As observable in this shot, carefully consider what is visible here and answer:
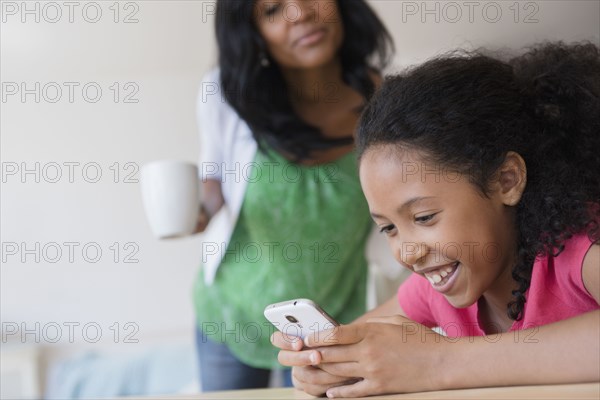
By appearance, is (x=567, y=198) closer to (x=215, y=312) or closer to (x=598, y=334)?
(x=598, y=334)

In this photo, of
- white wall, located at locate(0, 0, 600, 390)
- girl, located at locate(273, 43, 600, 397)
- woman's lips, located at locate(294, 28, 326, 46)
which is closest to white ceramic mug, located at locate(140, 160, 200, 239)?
woman's lips, located at locate(294, 28, 326, 46)

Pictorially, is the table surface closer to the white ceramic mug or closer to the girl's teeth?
the girl's teeth

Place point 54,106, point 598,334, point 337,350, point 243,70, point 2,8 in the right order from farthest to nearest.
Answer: point 54,106 < point 2,8 < point 243,70 < point 337,350 < point 598,334

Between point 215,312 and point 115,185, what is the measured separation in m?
1.41

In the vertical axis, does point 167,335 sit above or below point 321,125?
below

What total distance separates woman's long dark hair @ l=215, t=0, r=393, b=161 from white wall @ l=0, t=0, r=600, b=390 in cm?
51

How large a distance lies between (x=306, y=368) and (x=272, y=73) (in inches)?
30.8

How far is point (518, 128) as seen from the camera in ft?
2.74

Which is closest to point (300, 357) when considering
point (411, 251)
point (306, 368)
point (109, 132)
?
point (306, 368)

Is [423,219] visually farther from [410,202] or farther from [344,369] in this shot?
[344,369]

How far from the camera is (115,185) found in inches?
107

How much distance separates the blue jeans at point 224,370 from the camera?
140 centimetres

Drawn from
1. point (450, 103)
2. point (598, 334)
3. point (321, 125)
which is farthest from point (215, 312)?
point (598, 334)

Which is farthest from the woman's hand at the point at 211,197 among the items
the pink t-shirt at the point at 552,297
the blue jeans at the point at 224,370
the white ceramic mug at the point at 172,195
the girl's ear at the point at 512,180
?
the girl's ear at the point at 512,180
